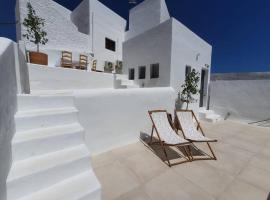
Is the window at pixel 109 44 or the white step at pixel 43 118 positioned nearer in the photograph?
the white step at pixel 43 118

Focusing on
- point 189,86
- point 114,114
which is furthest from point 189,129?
point 189,86

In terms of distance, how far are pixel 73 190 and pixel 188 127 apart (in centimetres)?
300

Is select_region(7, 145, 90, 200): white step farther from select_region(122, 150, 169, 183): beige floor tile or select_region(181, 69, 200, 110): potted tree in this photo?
select_region(181, 69, 200, 110): potted tree

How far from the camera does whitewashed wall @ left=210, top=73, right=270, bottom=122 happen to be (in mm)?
7469

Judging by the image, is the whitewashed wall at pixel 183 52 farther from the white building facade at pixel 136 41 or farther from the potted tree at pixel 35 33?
the potted tree at pixel 35 33

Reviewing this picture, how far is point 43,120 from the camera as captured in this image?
2074mm

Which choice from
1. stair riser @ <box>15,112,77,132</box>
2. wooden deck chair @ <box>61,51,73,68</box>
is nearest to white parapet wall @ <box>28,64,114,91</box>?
wooden deck chair @ <box>61,51,73,68</box>

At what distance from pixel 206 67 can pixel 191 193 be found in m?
7.26

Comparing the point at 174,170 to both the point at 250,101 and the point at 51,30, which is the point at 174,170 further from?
the point at 51,30

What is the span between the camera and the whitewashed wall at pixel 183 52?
572 centimetres

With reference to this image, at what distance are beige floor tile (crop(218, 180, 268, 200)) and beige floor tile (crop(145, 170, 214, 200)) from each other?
29 cm

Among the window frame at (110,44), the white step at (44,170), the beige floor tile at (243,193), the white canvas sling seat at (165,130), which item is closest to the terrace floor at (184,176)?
the beige floor tile at (243,193)

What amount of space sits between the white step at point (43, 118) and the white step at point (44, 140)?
9cm

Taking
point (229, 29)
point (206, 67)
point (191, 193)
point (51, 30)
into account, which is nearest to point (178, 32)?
point (206, 67)
